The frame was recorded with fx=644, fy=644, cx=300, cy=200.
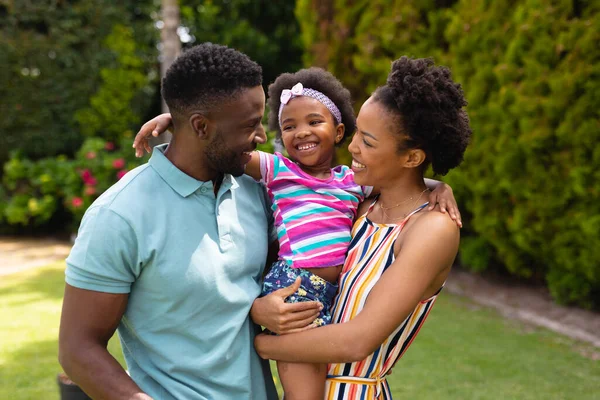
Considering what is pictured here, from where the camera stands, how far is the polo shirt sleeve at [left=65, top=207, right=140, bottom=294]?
1898 mm

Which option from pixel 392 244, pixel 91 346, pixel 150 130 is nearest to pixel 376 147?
pixel 392 244

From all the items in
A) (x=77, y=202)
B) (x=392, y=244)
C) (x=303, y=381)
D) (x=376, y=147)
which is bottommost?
(x=77, y=202)

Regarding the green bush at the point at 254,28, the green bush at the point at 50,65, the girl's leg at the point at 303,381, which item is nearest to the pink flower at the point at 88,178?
the green bush at the point at 50,65

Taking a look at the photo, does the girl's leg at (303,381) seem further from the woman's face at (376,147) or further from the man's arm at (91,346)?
the woman's face at (376,147)

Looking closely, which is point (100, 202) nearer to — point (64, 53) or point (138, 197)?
point (138, 197)

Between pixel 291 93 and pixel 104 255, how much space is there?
1.17 m

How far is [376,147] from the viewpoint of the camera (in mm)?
2289

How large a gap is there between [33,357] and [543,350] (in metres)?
4.33

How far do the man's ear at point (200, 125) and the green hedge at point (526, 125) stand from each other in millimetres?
4357

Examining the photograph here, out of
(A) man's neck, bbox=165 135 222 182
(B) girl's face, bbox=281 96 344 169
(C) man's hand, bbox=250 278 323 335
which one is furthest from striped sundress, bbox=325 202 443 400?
(A) man's neck, bbox=165 135 222 182

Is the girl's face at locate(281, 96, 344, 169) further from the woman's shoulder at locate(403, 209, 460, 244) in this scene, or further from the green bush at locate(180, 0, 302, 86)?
the green bush at locate(180, 0, 302, 86)

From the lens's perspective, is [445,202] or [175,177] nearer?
[175,177]

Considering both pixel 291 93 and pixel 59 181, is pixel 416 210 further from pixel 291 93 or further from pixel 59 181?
pixel 59 181

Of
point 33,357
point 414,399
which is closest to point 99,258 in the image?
point 414,399
